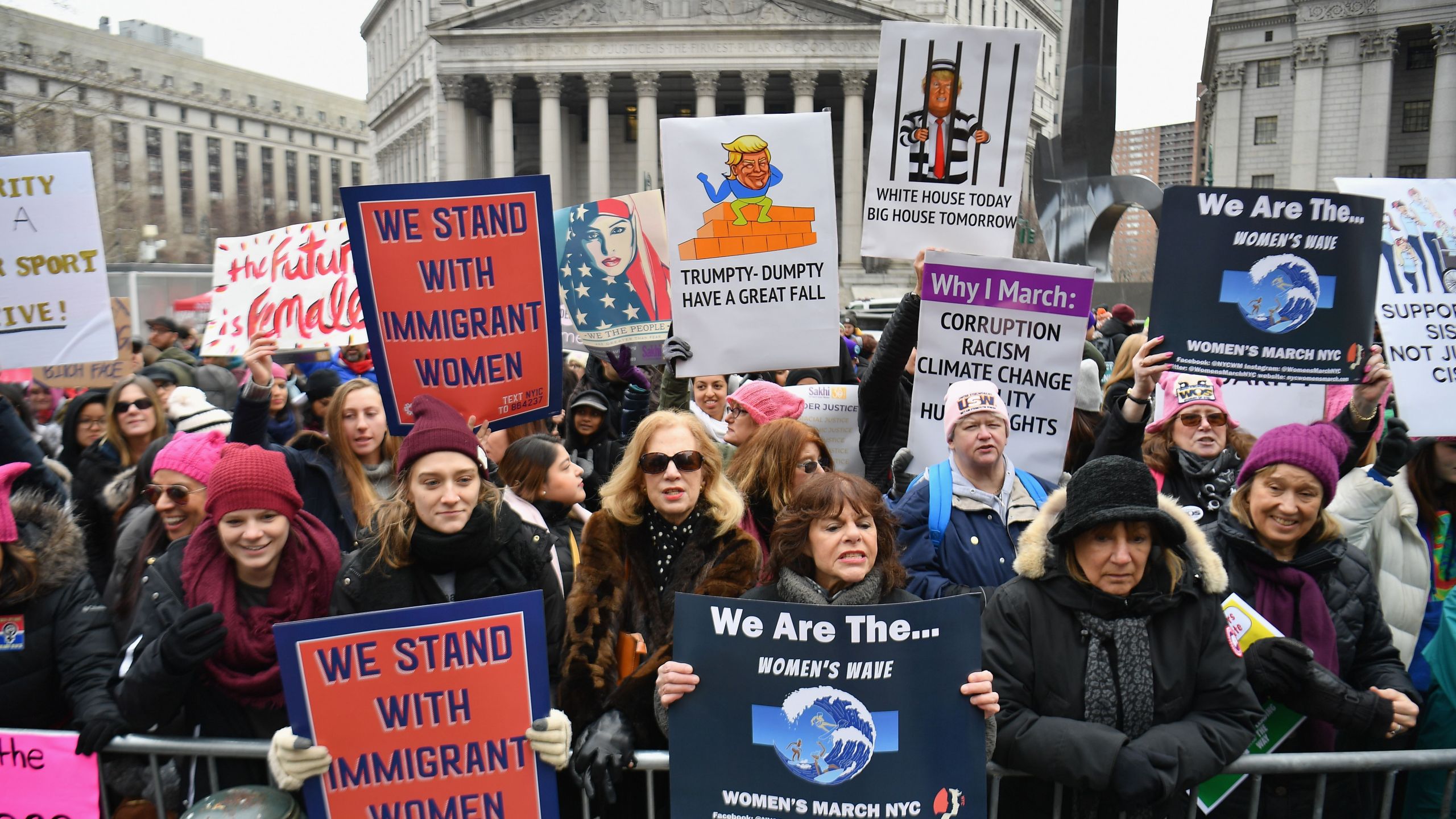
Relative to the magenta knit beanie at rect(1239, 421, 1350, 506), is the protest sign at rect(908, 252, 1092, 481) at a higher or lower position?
higher

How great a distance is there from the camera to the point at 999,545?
12.7 feet

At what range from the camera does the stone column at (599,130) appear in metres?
52.7

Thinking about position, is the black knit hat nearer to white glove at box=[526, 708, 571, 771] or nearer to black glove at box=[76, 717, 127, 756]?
white glove at box=[526, 708, 571, 771]

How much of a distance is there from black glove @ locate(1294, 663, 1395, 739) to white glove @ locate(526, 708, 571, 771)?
7.54ft

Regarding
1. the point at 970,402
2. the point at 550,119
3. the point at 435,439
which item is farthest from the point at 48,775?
the point at 550,119

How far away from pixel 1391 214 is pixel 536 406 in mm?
3773

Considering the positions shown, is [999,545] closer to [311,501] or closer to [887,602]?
[887,602]

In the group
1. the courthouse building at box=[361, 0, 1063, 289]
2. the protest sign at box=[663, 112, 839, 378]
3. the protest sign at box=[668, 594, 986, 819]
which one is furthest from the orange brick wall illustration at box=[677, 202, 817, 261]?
the courthouse building at box=[361, 0, 1063, 289]

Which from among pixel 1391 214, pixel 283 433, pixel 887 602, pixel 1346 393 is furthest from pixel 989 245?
pixel 283 433

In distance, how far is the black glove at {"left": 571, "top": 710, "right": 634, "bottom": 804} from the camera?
3.13m

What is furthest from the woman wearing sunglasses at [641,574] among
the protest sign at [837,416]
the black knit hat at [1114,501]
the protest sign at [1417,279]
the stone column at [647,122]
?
the stone column at [647,122]

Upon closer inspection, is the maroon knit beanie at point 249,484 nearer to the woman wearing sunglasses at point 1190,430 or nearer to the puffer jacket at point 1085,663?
the puffer jacket at point 1085,663

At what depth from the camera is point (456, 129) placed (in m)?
55.0

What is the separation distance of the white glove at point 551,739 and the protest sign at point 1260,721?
2.04 m
